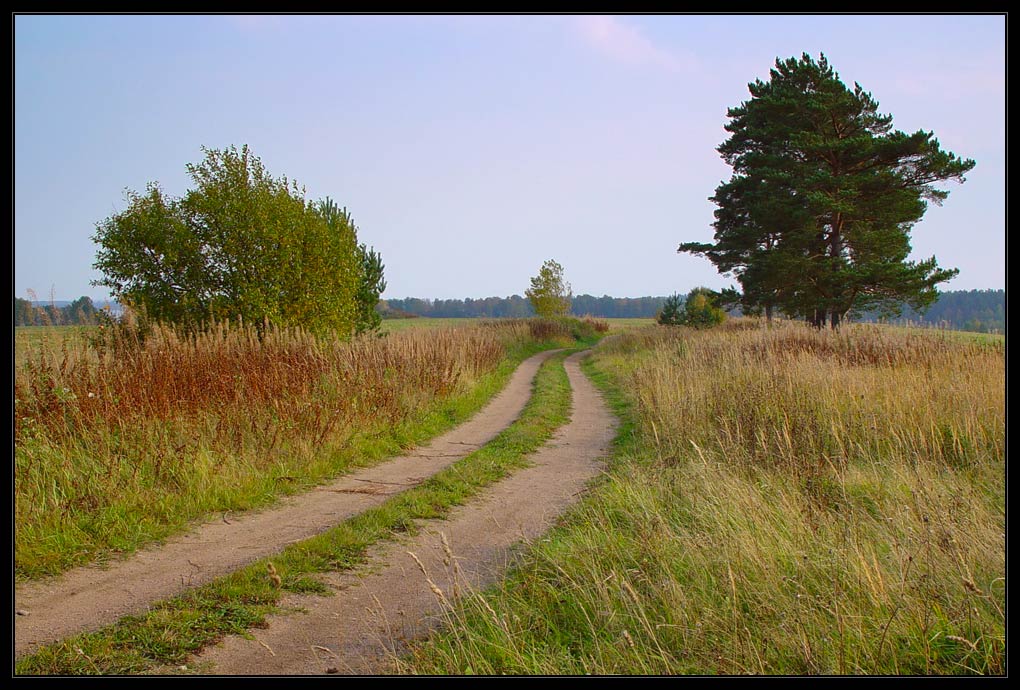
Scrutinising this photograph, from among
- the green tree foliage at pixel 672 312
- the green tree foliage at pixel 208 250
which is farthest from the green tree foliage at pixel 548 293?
the green tree foliage at pixel 208 250

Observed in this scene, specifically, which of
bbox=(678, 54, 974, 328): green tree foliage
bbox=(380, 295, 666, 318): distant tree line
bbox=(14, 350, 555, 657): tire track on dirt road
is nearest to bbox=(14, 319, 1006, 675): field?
bbox=(14, 350, 555, 657): tire track on dirt road

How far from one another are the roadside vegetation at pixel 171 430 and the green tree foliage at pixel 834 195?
17021 millimetres

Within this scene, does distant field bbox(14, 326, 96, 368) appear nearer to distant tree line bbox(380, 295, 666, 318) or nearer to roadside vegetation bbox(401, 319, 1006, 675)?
roadside vegetation bbox(401, 319, 1006, 675)

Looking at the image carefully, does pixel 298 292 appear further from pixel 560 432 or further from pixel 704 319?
pixel 704 319

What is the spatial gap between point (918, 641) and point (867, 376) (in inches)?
341

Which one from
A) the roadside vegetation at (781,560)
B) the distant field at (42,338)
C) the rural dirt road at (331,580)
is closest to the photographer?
the roadside vegetation at (781,560)

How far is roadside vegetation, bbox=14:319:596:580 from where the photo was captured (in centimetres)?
590

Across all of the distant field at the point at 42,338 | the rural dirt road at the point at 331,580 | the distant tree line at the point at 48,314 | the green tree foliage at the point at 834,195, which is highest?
the green tree foliage at the point at 834,195

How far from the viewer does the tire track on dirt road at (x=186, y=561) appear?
4.29m

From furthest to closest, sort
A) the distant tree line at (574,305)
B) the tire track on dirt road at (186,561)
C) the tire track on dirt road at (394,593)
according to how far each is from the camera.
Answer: the distant tree line at (574,305), the tire track on dirt road at (186,561), the tire track on dirt road at (394,593)

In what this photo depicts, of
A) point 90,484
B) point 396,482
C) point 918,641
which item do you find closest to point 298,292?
point 396,482

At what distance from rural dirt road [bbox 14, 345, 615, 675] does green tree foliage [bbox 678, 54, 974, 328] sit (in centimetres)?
1834

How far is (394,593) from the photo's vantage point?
4770mm

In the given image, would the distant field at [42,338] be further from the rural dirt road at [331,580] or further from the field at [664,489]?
the rural dirt road at [331,580]
